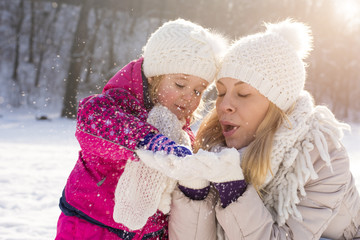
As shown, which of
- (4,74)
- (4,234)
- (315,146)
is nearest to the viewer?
(315,146)

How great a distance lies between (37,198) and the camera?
17.4 feet

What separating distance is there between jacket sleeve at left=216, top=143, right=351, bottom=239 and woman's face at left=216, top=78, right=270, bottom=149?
39 cm

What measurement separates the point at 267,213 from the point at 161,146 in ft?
2.27

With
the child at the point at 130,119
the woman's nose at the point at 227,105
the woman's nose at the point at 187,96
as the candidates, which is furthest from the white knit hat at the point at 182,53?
the woman's nose at the point at 227,105

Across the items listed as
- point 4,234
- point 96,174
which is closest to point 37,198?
point 4,234

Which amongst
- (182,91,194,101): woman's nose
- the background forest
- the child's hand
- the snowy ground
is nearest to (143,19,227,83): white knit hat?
(182,91,194,101): woman's nose

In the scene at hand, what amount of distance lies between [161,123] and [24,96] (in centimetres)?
1704

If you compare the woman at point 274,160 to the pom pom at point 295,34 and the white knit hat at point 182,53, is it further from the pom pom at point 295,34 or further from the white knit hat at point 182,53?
the white knit hat at point 182,53

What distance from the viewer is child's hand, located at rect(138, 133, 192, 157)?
1835 millimetres

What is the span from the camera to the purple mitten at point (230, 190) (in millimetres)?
1942

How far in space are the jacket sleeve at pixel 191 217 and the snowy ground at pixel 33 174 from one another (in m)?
2.51

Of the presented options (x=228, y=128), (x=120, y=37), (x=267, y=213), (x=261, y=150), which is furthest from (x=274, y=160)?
(x=120, y=37)

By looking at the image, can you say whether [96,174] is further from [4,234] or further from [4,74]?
[4,74]

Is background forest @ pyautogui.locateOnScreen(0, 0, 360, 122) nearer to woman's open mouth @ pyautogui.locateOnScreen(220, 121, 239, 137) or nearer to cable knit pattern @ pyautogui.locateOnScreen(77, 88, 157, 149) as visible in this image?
woman's open mouth @ pyautogui.locateOnScreen(220, 121, 239, 137)
